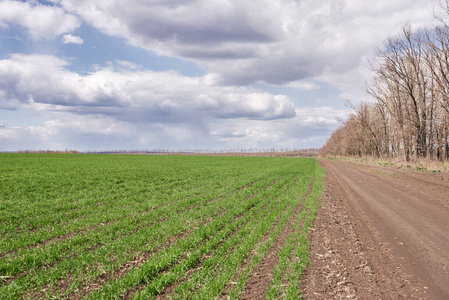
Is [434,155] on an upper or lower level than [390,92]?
lower

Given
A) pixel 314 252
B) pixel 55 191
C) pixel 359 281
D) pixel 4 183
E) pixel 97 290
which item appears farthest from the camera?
pixel 4 183

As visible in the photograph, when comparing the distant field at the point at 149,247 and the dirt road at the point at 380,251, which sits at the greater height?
the distant field at the point at 149,247

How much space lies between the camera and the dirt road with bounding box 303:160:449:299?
20.3 feet

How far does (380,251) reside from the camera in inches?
331

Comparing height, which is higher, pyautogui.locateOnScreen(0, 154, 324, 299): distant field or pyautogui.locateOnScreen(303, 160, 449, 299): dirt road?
pyautogui.locateOnScreen(0, 154, 324, 299): distant field

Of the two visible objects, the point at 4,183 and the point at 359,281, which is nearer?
the point at 359,281

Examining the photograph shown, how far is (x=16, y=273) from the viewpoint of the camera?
6.85 meters

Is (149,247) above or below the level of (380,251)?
above

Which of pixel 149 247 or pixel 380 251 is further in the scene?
pixel 149 247

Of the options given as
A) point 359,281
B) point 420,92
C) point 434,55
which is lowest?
point 359,281

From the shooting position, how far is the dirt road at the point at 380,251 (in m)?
6.18

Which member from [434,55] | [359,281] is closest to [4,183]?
[359,281]

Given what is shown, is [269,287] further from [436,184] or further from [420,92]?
[420,92]

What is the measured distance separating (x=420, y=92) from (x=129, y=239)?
50.7m
